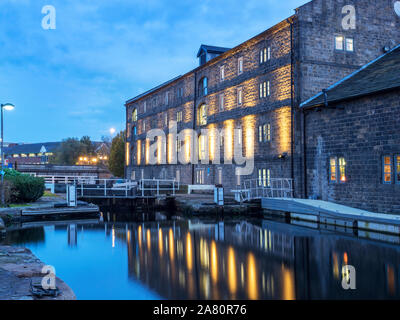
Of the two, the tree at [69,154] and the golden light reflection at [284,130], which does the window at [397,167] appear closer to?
the golden light reflection at [284,130]

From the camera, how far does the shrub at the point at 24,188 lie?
72.1 feet

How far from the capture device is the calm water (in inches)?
322

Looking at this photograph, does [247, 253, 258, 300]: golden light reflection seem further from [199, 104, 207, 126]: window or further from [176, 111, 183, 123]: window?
[176, 111, 183, 123]: window

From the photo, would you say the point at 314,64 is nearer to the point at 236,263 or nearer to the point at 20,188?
the point at 236,263

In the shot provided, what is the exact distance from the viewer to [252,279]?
8984 millimetres

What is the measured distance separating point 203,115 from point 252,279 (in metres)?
25.2

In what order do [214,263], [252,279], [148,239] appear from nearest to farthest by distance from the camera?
1. [252,279]
2. [214,263]
3. [148,239]

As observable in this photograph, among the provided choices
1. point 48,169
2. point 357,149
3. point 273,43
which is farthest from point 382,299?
point 48,169

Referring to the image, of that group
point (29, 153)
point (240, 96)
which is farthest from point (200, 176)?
point (29, 153)

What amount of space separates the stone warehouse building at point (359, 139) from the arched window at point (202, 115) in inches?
498

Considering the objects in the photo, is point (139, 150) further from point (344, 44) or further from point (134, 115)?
point (344, 44)

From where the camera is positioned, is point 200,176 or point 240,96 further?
point 200,176

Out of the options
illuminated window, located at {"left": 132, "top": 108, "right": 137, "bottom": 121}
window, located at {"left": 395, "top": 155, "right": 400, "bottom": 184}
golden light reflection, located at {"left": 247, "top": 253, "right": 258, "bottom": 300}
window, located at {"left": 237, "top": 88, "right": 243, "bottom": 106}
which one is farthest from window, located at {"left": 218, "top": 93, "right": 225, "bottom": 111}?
illuminated window, located at {"left": 132, "top": 108, "right": 137, "bottom": 121}

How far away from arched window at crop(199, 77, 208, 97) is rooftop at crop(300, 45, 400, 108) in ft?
41.3
